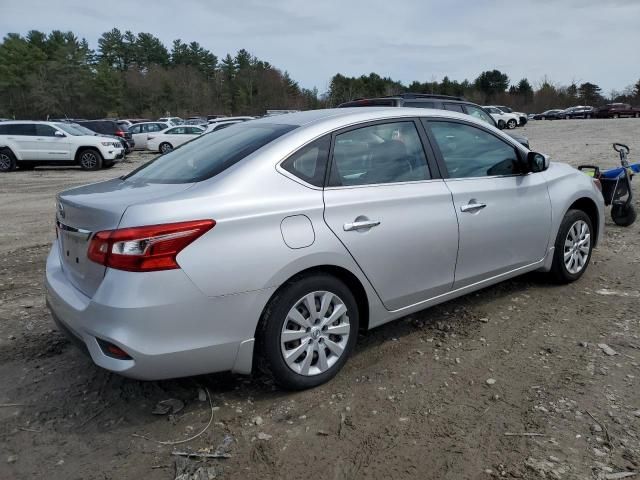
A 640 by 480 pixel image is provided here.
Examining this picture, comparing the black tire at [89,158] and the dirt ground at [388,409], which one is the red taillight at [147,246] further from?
the black tire at [89,158]

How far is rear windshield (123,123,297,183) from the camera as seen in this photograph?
303 cm

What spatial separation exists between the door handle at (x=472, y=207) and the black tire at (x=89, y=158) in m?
16.3

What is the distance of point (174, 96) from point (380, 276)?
7643 centimetres

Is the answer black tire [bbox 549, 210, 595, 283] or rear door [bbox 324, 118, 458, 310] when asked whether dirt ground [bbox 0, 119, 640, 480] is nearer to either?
black tire [bbox 549, 210, 595, 283]

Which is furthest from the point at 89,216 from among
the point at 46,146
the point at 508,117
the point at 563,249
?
the point at 508,117

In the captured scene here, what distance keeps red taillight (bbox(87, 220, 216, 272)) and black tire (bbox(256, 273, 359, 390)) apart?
608 millimetres

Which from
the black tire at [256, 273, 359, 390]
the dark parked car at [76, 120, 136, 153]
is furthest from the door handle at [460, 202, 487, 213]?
the dark parked car at [76, 120, 136, 153]

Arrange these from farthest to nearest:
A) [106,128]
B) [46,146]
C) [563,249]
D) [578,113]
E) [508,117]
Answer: [578,113]
[508,117]
[106,128]
[46,146]
[563,249]

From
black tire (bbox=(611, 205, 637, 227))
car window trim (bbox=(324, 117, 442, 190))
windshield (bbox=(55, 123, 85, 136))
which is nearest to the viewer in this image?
car window trim (bbox=(324, 117, 442, 190))

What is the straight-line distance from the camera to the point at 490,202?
3875mm

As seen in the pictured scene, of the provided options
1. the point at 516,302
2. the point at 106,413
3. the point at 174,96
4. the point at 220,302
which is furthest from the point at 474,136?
the point at 174,96

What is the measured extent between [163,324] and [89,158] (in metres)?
16.8

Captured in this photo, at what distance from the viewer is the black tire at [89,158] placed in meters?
17.5

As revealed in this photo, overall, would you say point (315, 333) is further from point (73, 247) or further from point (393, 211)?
point (73, 247)
